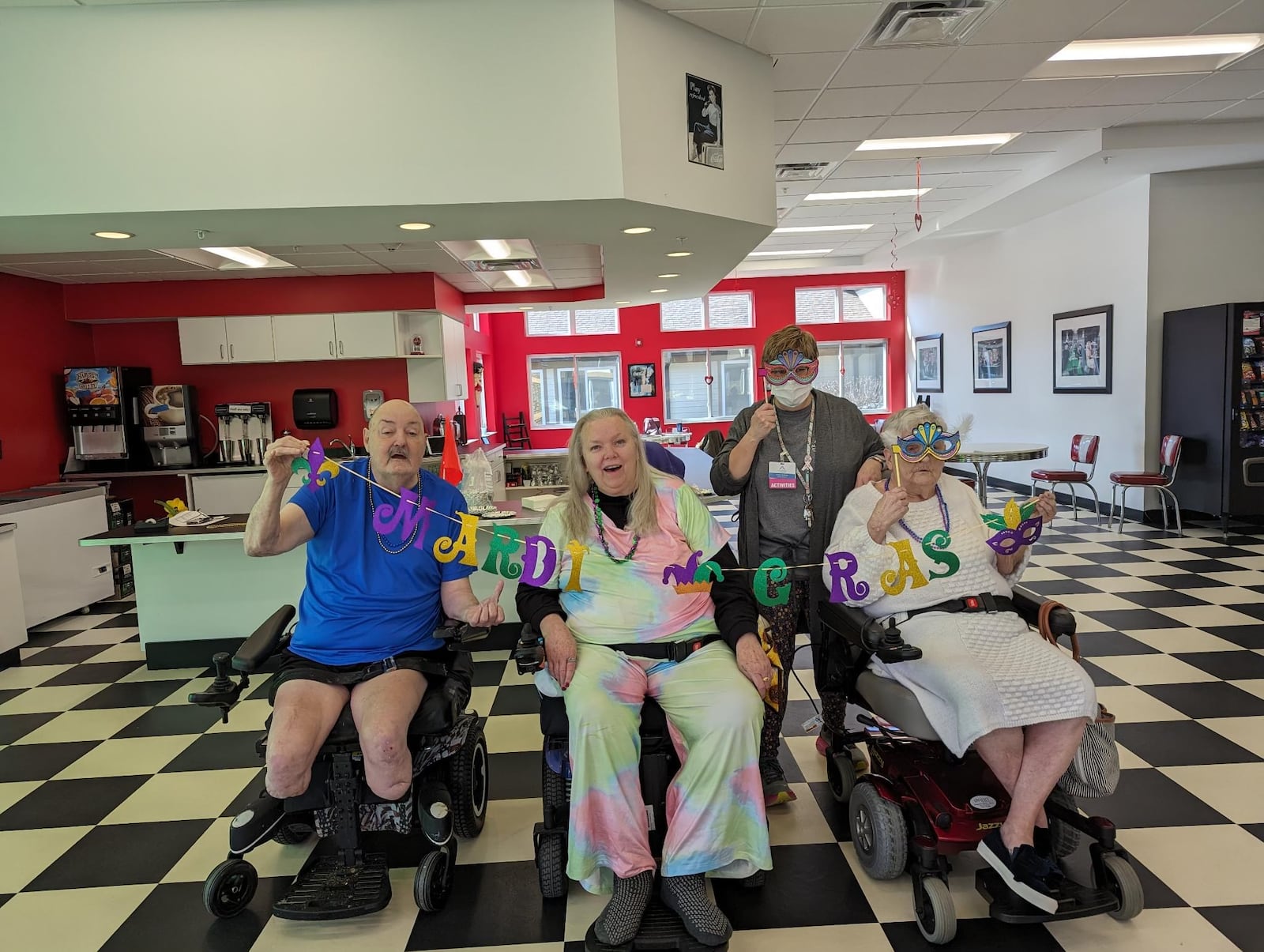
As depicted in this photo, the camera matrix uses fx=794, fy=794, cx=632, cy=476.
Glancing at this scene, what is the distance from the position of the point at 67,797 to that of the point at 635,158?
3.33 meters

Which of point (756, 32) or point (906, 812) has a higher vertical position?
point (756, 32)

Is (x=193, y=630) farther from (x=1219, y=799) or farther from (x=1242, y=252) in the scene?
(x=1242, y=252)

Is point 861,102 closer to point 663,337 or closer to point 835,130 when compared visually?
point 835,130

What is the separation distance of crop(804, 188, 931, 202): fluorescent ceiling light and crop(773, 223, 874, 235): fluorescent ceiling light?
4.61 ft

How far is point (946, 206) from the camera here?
879 cm

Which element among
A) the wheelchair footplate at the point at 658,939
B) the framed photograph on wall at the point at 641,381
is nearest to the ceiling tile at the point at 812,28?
the wheelchair footplate at the point at 658,939

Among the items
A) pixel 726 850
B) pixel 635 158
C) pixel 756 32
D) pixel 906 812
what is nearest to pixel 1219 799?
pixel 906 812

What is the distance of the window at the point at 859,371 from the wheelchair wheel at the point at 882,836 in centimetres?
1189

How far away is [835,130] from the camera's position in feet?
18.4

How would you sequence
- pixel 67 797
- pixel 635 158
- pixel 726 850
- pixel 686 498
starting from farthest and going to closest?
1. pixel 635 158
2. pixel 67 797
3. pixel 686 498
4. pixel 726 850

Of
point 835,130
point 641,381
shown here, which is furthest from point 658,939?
point 641,381

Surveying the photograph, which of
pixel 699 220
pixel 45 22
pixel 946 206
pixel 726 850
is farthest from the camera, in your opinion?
pixel 946 206

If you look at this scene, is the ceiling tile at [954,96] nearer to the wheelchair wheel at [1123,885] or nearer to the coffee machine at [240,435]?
the wheelchair wheel at [1123,885]

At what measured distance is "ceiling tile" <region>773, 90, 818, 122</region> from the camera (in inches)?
187
